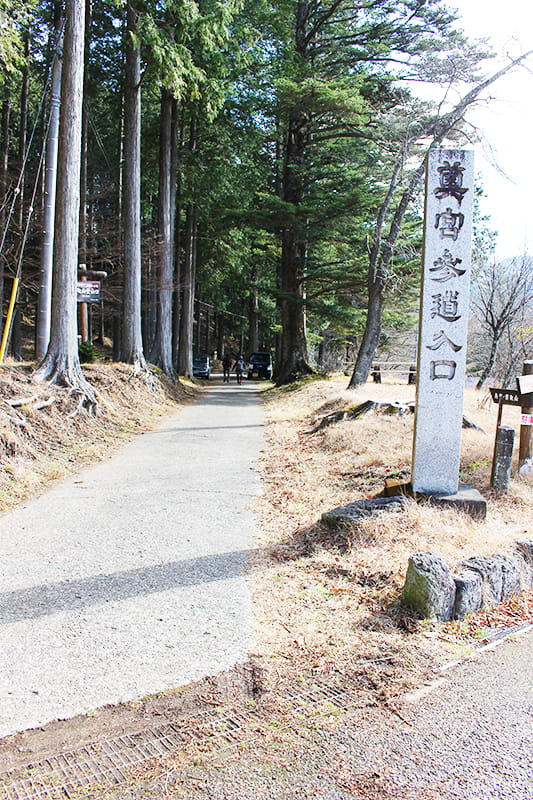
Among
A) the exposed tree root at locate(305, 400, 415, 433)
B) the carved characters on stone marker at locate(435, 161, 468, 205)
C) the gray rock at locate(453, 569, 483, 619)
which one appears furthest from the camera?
the exposed tree root at locate(305, 400, 415, 433)

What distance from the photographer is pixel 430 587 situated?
13.7ft

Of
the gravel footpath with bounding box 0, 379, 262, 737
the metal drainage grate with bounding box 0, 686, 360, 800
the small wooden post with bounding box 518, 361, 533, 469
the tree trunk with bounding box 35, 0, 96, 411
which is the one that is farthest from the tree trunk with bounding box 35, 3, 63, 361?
the metal drainage grate with bounding box 0, 686, 360, 800

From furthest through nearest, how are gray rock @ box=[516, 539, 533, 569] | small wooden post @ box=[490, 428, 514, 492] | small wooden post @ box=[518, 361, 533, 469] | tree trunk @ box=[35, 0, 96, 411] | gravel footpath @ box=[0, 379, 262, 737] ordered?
tree trunk @ box=[35, 0, 96, 411], small wooden post @ box=[518, 361, 533, 469], small wooden post @ box=[490, 428, 514, 492], gray rock @ box=[516, 539, 533, 569], gravel footpath @ box=[0, 379, 262, 737]

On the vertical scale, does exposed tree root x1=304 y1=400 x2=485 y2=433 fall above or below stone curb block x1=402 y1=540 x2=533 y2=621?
above

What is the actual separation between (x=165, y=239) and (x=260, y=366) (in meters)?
20.8

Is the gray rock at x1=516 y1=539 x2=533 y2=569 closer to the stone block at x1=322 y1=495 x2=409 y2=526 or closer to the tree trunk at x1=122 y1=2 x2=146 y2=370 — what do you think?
the stone block at x1=322 y1=495 x2=409 y2=526

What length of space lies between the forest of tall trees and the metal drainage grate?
9.38 metres

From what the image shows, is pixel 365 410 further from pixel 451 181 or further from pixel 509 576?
pixel 509 576

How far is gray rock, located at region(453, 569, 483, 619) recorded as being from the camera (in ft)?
14.1

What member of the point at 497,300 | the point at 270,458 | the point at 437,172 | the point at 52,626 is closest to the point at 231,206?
the point at 497,300

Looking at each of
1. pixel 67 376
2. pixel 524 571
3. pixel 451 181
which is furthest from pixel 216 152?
pixel 524 571

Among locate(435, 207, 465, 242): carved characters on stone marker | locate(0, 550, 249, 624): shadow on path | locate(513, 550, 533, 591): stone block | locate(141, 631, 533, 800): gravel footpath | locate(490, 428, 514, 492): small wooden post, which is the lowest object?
locate(141, 631, 533, 800): gravel footpath

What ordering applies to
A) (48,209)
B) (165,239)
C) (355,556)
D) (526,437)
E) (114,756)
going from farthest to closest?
(165,239), (48,209), (526,437), (355,556), (114,756)

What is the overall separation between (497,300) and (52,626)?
79.0 feet
